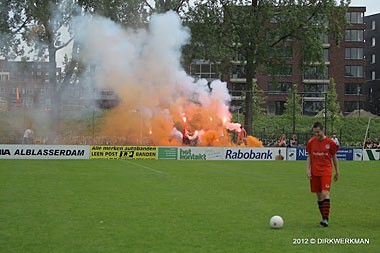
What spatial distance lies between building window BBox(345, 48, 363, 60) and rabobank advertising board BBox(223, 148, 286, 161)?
53.3 meters

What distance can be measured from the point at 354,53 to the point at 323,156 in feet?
273

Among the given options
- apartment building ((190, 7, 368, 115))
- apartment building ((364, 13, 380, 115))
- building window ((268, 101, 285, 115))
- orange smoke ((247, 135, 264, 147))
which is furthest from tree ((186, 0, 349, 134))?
apartment building ((364, 13, 380, 115))

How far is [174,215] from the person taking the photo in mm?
13453

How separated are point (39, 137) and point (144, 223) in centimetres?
3631

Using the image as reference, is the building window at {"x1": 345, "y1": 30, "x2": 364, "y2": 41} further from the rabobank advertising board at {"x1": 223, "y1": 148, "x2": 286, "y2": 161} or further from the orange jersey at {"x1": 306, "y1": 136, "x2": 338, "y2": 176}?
the orange jersey at {"x1": 306, "y1": 136, "x2": 338, "y2": 176}

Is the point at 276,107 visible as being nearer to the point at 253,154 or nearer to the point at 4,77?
the point at 253,154

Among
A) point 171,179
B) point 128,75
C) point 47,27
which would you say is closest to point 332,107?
point 128,75

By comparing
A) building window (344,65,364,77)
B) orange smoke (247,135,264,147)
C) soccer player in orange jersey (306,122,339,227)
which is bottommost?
orange smoke (247,135,264,147)

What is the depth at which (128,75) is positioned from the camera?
48344 millimetres

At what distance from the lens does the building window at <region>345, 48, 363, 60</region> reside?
91500 millimetres

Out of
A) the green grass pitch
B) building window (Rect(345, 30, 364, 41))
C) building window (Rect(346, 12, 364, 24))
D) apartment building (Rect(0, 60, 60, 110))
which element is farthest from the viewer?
building window (Rect(345, 30, 364, 41))

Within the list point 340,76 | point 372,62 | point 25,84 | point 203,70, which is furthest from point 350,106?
point 25,84

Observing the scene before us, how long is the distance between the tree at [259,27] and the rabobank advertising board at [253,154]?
12.8 m

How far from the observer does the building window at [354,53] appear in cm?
9150
